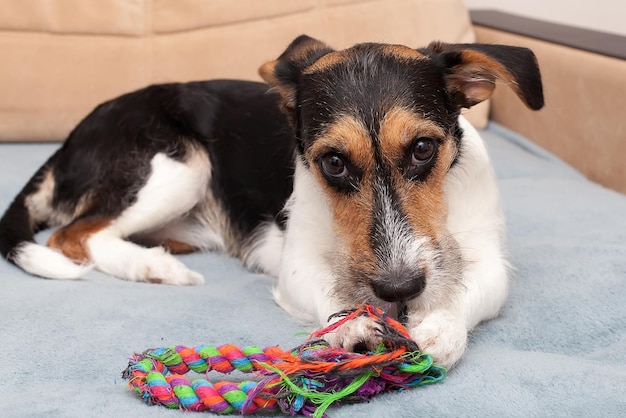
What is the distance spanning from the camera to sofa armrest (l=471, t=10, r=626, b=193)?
147 inches

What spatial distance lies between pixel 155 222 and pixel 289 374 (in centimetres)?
158

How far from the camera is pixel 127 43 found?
14.1ft

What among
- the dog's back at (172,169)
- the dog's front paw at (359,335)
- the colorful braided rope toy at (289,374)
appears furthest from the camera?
the dog's back at (172,169)

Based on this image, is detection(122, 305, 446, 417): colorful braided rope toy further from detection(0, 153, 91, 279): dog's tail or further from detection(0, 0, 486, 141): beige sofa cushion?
detection(0, 0, 486, 141): beige sofa cushion

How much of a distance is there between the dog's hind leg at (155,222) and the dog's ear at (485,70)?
3.86ft

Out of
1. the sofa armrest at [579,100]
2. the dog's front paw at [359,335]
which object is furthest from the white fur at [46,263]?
the sofa armrest at [579,100]

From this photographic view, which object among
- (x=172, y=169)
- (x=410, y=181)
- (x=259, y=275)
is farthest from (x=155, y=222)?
(x=410, y=181)

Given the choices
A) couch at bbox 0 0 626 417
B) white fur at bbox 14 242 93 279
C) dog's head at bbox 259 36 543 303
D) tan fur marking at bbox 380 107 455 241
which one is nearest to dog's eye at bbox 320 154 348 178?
dog's head at bbox 259 36 543 303

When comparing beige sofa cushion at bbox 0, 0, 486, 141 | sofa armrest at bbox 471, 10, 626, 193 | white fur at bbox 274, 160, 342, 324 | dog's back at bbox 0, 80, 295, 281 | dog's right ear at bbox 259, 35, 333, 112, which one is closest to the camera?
white fur at bbox 274, 160, 342, 324

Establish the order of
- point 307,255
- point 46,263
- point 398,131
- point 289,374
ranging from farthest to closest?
point 46,263 < point 307,255 < point 398,131 < point 289,374

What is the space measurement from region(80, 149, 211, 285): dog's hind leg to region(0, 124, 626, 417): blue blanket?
0.08 meters

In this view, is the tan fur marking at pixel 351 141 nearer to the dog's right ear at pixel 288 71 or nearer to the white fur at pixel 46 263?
the dog's right ear at pixel 288 71

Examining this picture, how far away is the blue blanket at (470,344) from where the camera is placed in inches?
72.4

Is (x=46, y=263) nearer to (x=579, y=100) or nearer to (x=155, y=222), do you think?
(x=155, y=222)
